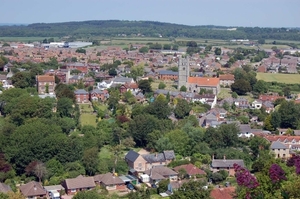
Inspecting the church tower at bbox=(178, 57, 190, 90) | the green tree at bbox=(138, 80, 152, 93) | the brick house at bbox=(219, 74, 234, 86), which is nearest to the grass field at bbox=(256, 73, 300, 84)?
the brick house at bbox=(219, 74, 234, 86)

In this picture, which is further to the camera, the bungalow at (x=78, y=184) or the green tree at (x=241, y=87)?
the green tree at (x=241, y=87)

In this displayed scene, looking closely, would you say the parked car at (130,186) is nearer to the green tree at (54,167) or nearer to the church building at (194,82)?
the green tree at (54,167)

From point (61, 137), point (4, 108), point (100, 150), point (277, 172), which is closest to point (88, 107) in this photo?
point (4, 108)

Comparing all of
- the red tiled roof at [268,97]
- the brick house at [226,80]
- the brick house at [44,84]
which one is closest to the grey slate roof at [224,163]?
the red tiled roof at [268,97]

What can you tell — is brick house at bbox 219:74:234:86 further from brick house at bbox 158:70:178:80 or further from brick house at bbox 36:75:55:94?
brick house at bbox 36:75:55:94

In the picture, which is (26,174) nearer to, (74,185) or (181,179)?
(74,185)

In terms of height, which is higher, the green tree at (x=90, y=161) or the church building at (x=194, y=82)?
the church building at (x=194, y=82)
